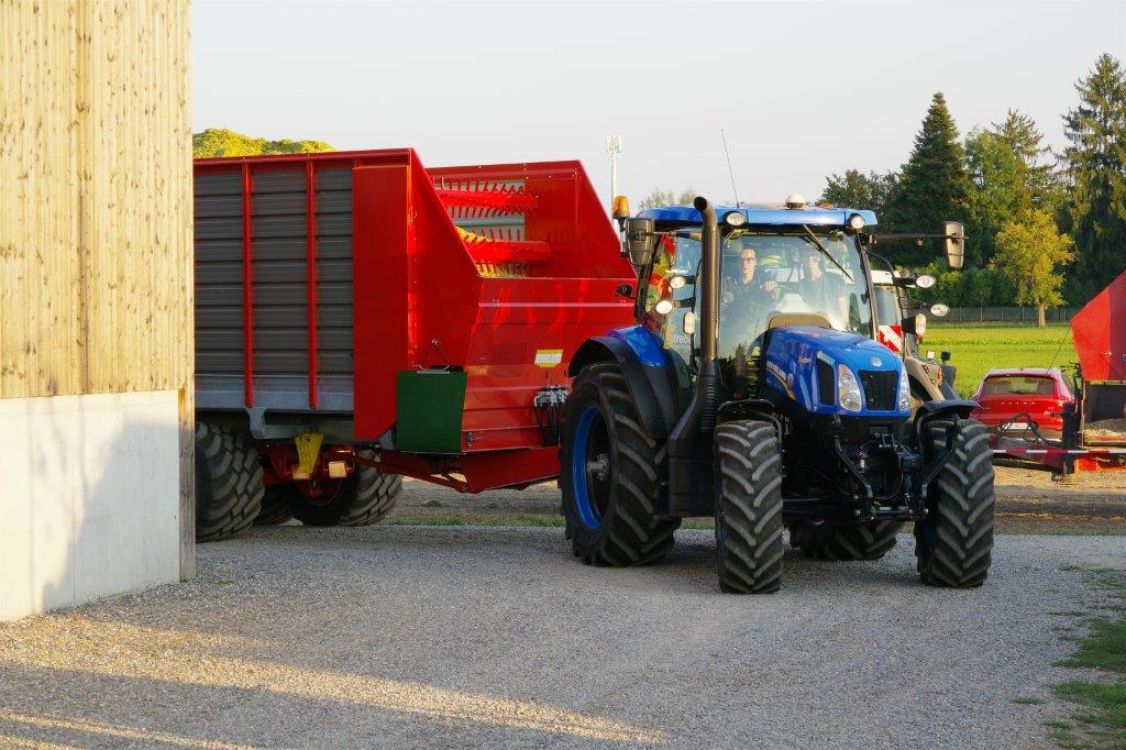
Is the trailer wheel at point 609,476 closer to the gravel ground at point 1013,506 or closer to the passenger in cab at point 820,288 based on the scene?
the passenger in cab at point 820,288

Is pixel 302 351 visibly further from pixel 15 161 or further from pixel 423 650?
pixel 423 650

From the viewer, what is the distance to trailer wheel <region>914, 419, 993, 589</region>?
10742 millimetres

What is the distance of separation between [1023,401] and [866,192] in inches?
2857

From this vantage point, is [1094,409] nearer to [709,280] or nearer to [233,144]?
[709,280]

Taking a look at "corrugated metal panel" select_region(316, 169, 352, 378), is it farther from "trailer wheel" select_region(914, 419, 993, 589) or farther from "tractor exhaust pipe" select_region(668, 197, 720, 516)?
"trailer wheel" select_region(914, 419, 993, 589)

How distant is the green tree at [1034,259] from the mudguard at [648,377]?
76.0 m

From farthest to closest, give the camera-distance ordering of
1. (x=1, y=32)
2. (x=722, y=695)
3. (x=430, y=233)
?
(x=430, y=233) < (x=1, y=32) < (x=722, y=695)

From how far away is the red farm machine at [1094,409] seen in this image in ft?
67.6

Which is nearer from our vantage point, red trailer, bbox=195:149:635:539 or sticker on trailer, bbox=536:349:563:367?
red trailer, bbox=195:149:635:539

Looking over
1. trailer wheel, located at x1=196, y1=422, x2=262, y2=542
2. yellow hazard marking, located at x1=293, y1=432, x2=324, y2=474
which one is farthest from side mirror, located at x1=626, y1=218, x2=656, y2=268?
trailer wheel, located at x1=196, y1=422, x2=262, y2=542

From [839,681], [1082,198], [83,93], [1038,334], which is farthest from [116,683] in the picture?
[1082,198]

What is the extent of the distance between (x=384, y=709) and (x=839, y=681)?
2.23m

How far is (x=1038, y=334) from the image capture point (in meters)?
77.6

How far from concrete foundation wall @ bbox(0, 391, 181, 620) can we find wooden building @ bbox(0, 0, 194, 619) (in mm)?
11
